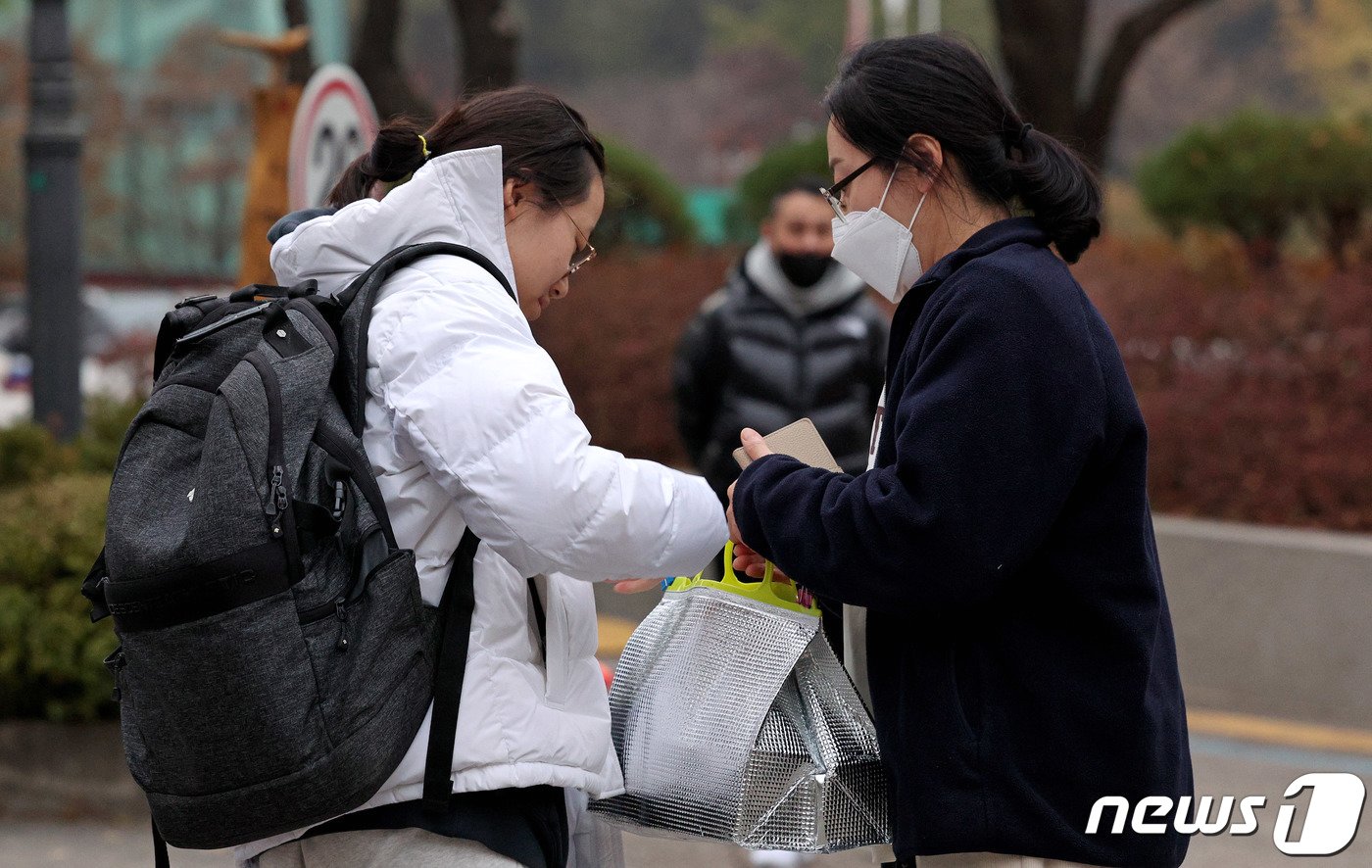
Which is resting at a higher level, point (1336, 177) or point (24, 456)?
point (1336, 177)

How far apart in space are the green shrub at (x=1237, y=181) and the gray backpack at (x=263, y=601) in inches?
310

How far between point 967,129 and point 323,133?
10.5ft

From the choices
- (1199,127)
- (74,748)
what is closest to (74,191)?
(74,748)

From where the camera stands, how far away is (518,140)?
2.23 m

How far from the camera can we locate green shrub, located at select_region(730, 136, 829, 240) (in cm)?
1198

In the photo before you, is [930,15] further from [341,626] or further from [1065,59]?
[341,626]

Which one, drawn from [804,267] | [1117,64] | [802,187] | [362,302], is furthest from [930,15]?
[362,302]

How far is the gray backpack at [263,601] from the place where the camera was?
183 cm

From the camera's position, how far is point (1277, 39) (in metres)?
36.6

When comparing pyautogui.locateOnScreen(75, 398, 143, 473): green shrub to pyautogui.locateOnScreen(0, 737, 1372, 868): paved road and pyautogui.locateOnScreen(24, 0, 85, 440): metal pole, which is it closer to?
pyautogui.locateOnScreen(24, 0, 85, 440): metal pole

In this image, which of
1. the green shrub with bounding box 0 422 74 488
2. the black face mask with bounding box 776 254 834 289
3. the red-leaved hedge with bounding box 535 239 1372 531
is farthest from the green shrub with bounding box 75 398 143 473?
the red-leaved hedge with bounding box 535 239 1372 531

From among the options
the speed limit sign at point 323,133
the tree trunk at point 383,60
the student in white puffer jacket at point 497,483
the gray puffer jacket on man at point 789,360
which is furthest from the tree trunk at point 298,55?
the student in white puffer jacket at point 497,483

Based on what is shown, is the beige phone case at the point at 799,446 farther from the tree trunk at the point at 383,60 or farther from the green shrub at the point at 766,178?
the green shrub at the point at 766,178

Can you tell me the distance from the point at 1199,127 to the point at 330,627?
28.7 ft
